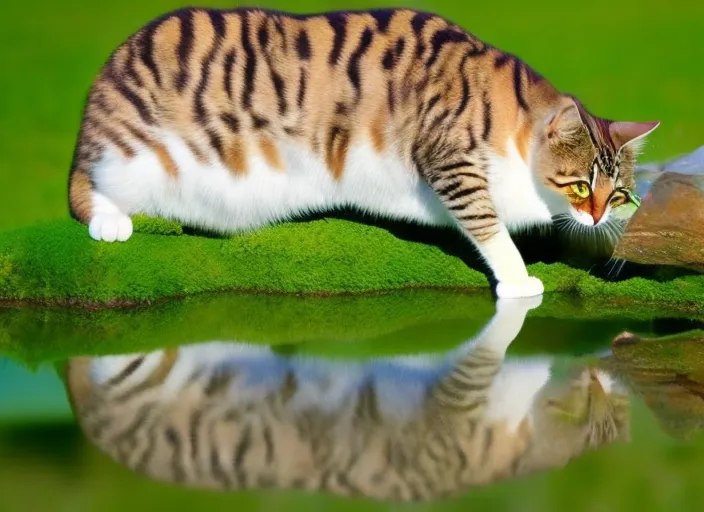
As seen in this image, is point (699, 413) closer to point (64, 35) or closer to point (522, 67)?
point (522, 67)

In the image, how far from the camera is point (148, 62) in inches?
132

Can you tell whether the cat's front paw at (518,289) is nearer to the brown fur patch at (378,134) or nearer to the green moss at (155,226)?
the brown fur patch at (378,134)

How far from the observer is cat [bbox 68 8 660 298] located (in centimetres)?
320

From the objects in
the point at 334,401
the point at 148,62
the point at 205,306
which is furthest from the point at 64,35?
the point at 334,401

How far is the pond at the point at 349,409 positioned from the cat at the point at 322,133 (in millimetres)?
429

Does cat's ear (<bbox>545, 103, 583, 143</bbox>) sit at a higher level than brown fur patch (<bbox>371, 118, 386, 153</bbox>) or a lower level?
lower

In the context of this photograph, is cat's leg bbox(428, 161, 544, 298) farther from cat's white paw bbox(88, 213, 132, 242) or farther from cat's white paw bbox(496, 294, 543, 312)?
cat's white paw bbox(88, 213, 132, 242)

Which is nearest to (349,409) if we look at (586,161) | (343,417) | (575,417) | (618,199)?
(343,417)

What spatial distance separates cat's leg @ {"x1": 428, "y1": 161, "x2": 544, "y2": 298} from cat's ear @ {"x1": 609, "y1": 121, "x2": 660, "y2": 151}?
1.39 feet

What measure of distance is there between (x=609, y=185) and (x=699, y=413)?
3.67ft

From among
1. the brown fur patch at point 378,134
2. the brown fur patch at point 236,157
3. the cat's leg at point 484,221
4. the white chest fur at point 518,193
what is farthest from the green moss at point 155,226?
the white chest fur at point 518,193

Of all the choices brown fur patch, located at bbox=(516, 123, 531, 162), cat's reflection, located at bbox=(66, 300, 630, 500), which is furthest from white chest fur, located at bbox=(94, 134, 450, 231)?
cat's reflection, located at bbox=(66, 300, 630, 500)

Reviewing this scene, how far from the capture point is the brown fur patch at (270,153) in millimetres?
3322

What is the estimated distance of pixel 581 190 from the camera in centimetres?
311
